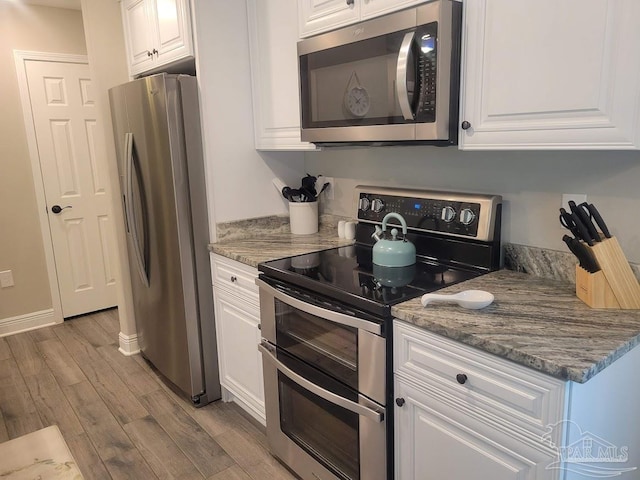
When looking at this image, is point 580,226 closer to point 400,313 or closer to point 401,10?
point 400,313

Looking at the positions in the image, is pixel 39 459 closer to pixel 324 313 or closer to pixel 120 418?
pixel 324 313

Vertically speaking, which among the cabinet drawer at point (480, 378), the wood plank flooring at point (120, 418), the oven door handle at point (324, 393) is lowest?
the wood plank flooring at point (120, 418)

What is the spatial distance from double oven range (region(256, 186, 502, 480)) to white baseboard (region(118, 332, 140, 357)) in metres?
1.59

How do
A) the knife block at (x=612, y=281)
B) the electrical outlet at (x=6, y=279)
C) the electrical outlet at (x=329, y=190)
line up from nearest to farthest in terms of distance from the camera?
the knife block at (x=612, y=281) < the electrical outlet at (x=329, y=190) < the electrical outlet at (x=6, y=279)

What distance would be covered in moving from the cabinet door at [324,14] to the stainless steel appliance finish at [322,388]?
41.2 inches

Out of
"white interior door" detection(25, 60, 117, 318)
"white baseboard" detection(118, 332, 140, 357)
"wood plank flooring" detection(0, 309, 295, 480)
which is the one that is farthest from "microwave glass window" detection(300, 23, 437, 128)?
"white interior door" detection(25, 60, 117, 318)

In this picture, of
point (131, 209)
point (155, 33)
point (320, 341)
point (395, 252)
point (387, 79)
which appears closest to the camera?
point (387, 79)

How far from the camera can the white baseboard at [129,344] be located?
3293 millimetres

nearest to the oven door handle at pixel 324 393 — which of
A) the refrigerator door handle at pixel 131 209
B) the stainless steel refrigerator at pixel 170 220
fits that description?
A: the stainless steel refrigerator at pixel 170 220

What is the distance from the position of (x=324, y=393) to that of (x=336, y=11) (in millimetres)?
1431

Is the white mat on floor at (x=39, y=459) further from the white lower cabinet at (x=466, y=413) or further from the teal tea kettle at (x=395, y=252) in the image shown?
the teal tea kettle at (x=395, y=252)

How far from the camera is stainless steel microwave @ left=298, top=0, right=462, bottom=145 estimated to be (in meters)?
1.48

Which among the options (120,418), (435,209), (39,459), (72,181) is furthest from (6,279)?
(435,209)

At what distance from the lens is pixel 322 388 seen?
1.72 metres
